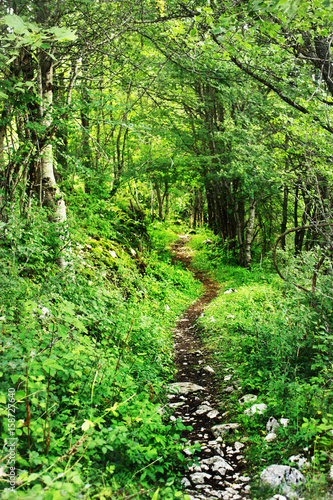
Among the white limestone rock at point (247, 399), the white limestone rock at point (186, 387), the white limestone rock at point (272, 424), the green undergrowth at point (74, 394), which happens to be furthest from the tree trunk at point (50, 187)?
the white limestone rock at point (272, 424)

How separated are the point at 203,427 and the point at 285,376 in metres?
1.26

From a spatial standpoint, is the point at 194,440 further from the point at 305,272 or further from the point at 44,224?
the point at 44,224

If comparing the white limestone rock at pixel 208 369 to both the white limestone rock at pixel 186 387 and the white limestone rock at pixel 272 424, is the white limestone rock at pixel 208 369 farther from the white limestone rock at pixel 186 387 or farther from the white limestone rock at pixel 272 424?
the white limestone rock at pixel 272 424

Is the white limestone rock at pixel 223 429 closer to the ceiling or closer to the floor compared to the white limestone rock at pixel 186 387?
closer to the ceiling

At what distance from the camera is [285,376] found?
4.09 meters

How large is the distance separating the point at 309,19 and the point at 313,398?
4.57 meters

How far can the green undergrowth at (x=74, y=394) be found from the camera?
2.17 meters

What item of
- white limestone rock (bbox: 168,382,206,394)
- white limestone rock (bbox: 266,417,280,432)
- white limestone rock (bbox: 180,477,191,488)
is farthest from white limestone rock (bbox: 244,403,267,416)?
white limestone rock (bbox: 180,477,191,488)

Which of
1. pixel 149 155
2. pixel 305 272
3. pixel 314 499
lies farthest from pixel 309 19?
pixel 149 155

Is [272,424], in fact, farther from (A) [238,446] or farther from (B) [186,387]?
(B) [186,387]

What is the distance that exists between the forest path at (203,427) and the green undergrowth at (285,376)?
166 millimetres

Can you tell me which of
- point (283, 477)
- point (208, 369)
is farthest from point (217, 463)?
point (208, 369)

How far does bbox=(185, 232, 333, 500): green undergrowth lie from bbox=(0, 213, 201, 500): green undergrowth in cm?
95

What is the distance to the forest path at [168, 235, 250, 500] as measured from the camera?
2.92 meters
